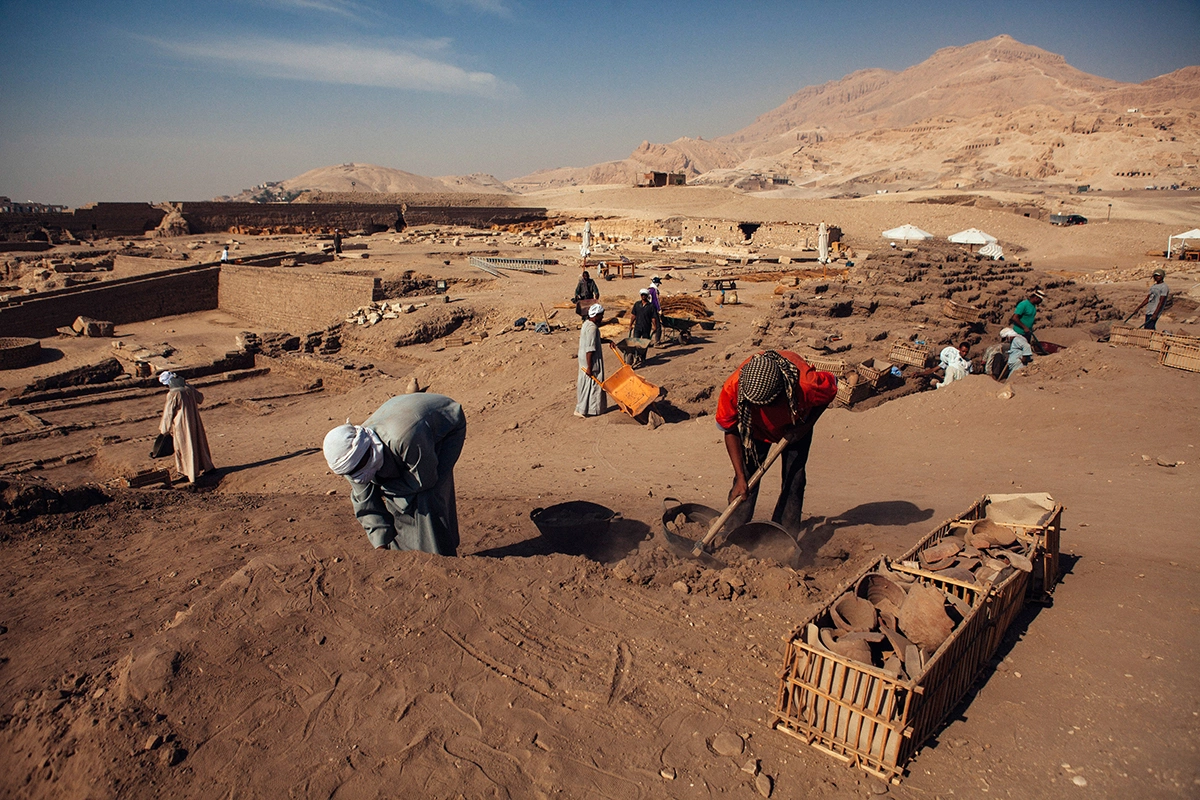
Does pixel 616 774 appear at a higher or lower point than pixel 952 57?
lower

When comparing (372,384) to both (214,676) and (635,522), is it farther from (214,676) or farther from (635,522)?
(214,676)

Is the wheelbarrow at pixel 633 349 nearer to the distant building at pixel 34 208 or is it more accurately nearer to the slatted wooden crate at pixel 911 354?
the slatted wooden crate at pixel 911 354

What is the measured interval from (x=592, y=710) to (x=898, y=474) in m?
4.33

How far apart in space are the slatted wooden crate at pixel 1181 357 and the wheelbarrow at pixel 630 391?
5.89 meters

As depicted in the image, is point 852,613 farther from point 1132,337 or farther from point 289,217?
point 289,217

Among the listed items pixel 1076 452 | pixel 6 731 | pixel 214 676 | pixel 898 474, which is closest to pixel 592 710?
pixel 214 676

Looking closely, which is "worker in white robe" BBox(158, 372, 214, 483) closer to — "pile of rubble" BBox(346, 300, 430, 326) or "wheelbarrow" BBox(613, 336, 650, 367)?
"wheelbarrow" BBox(613, 336, 650, 367)

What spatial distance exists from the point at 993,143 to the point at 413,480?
2885 inches

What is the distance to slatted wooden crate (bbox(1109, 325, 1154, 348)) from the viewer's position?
8.73 metres

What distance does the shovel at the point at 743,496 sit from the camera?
4254mm

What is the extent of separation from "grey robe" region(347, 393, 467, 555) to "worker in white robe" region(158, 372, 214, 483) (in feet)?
17.2

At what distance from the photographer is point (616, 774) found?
2520 millimetres

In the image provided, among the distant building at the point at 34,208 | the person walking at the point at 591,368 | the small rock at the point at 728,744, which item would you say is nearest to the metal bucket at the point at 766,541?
the small rock at the point at 728,744

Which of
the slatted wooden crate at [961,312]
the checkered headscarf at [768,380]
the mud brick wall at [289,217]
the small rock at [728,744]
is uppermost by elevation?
the mud brick wall at [289,217]
